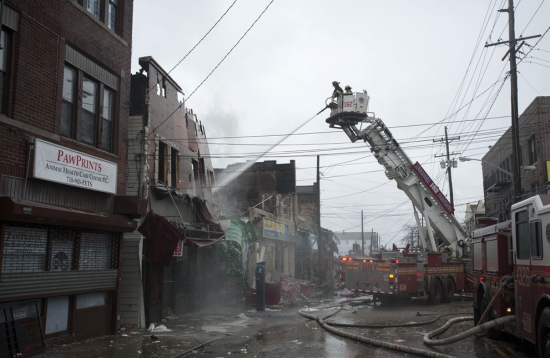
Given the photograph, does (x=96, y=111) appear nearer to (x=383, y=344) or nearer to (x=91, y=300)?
(x=91, y=300)

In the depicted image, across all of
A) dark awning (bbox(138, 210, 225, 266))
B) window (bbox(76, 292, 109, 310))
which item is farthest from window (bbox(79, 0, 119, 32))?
window (bbox(76, 292, 109, 310))

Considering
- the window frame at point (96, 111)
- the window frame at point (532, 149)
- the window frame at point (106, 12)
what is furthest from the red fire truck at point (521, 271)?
the window frame at point (532, 149)

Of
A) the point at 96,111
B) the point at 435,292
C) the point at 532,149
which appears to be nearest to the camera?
the point at 96,111

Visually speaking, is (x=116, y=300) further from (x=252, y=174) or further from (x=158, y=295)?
(x=252, y=174)

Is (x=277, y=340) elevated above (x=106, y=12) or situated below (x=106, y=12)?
below

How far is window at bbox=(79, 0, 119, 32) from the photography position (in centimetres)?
1177

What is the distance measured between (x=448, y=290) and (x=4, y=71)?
17112mm

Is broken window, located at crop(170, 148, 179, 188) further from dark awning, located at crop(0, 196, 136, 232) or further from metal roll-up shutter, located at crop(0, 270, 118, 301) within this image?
metal roll-up shutter, located at crop(0, 270, 118, 301)

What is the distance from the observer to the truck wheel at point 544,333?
6.94 m

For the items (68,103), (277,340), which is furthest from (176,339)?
(68,103)

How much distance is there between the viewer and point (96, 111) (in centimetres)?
1173

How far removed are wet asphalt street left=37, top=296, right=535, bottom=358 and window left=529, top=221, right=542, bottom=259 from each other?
237 centimetres

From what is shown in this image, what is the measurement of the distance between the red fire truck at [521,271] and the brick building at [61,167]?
812cm

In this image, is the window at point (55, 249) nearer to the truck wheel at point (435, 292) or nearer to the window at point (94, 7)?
the window at point (94, 7)
